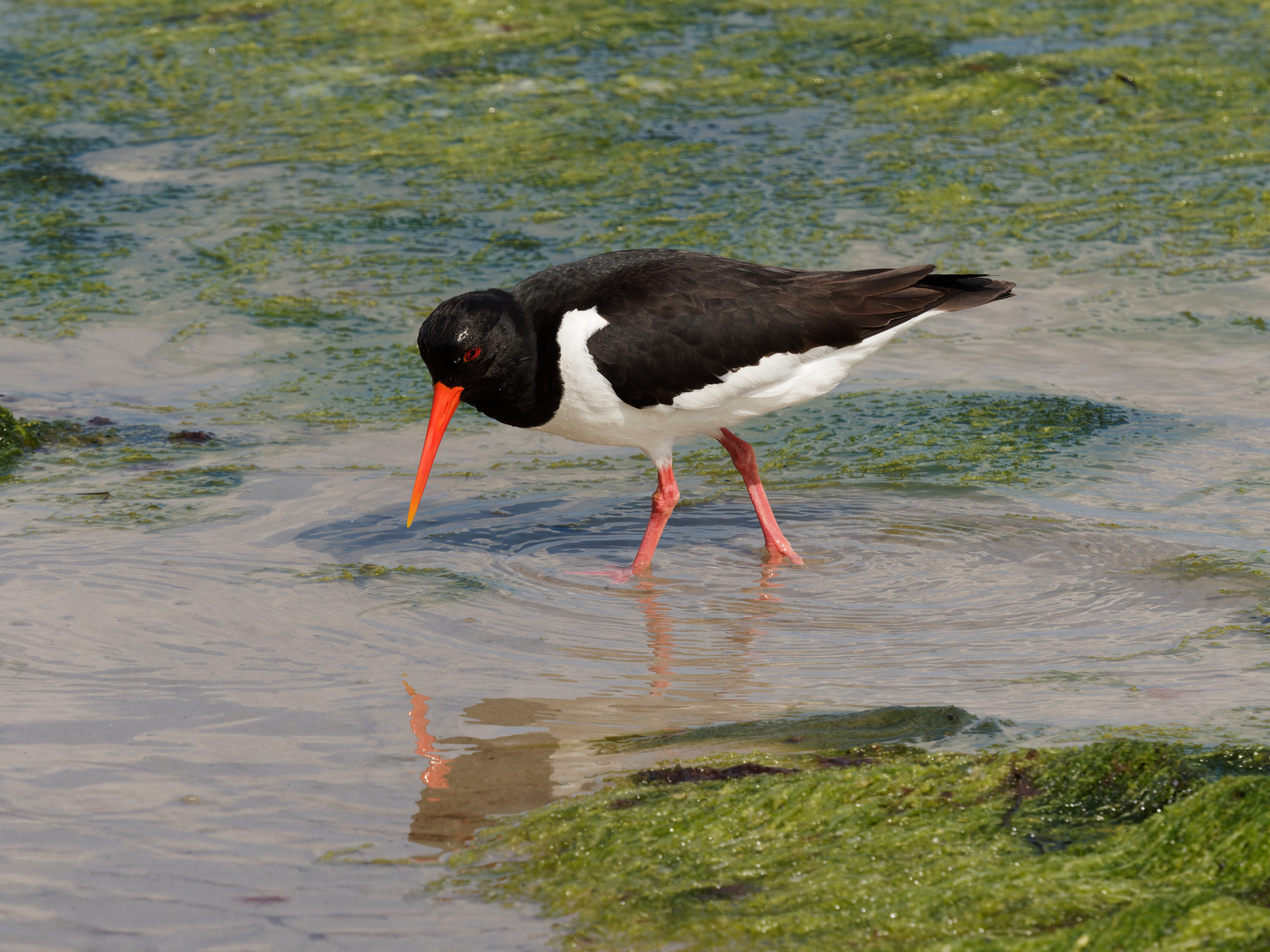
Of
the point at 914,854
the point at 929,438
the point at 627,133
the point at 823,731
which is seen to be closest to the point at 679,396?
the point at 929,438

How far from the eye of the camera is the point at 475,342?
5.34 meters

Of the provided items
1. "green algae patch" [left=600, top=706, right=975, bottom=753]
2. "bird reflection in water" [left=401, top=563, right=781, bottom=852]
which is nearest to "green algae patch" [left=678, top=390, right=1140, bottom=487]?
"bird reflection in water" [left=401, top=563, right=781, bottom=852]

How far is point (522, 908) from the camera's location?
9.68ft

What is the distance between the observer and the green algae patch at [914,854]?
273 centimetres

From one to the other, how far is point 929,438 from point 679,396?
1.56 metres

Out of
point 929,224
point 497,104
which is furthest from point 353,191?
point 929,224

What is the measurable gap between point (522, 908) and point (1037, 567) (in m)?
2.93

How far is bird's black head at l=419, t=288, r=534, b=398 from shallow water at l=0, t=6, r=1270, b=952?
2.22ft

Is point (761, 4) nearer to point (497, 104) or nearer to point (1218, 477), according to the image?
point (497, 104)

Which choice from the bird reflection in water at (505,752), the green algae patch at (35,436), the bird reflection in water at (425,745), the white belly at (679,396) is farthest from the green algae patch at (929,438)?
the green algae patch at (35,436)

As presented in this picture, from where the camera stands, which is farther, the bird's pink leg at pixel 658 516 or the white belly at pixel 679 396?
the bird's pink leg at pixel 658 516

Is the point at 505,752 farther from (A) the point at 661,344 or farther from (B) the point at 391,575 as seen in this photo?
(A) the point at 661,344

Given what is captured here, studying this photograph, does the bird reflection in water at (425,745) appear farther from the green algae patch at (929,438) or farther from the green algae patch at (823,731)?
the green algae patch at (929,438)

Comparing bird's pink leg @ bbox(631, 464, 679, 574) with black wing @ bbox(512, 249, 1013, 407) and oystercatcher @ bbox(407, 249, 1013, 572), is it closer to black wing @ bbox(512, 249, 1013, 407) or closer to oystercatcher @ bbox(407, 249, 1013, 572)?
oystercatcher @ bbox(407, 249, 1013, 572)
